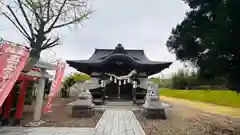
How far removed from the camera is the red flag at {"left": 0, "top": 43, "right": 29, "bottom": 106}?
13.7 ft

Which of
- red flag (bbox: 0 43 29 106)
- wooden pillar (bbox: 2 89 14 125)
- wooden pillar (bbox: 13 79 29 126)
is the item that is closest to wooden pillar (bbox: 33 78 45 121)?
wooden pillar (bbox: 13 79 29 126)

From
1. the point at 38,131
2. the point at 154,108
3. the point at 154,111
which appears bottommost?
the point at 38,131

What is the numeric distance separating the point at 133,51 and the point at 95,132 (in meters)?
15.7

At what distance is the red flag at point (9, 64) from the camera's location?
418cm

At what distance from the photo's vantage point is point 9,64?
4453mm

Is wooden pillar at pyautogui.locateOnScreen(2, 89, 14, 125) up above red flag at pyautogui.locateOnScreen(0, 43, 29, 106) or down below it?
below

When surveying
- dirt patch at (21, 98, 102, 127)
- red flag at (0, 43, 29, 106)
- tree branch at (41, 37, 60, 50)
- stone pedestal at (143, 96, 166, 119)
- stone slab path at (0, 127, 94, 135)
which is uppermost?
tree branch at (41, 37, 60, 50)

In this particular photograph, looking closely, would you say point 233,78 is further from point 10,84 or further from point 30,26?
point 30,26

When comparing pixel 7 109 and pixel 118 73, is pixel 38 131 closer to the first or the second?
pixel 7 109

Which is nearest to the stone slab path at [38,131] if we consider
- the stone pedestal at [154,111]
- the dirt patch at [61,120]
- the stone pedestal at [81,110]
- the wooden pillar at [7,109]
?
the wooden pillar at [7,109]

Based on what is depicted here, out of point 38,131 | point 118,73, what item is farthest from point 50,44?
point 38,131

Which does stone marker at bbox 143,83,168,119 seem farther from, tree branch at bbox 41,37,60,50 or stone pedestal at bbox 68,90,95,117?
tree branch at bbox 41,37,60,50

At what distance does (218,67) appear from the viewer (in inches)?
239

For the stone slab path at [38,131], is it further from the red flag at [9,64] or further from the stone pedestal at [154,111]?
the stone pedestal at [154,111]
